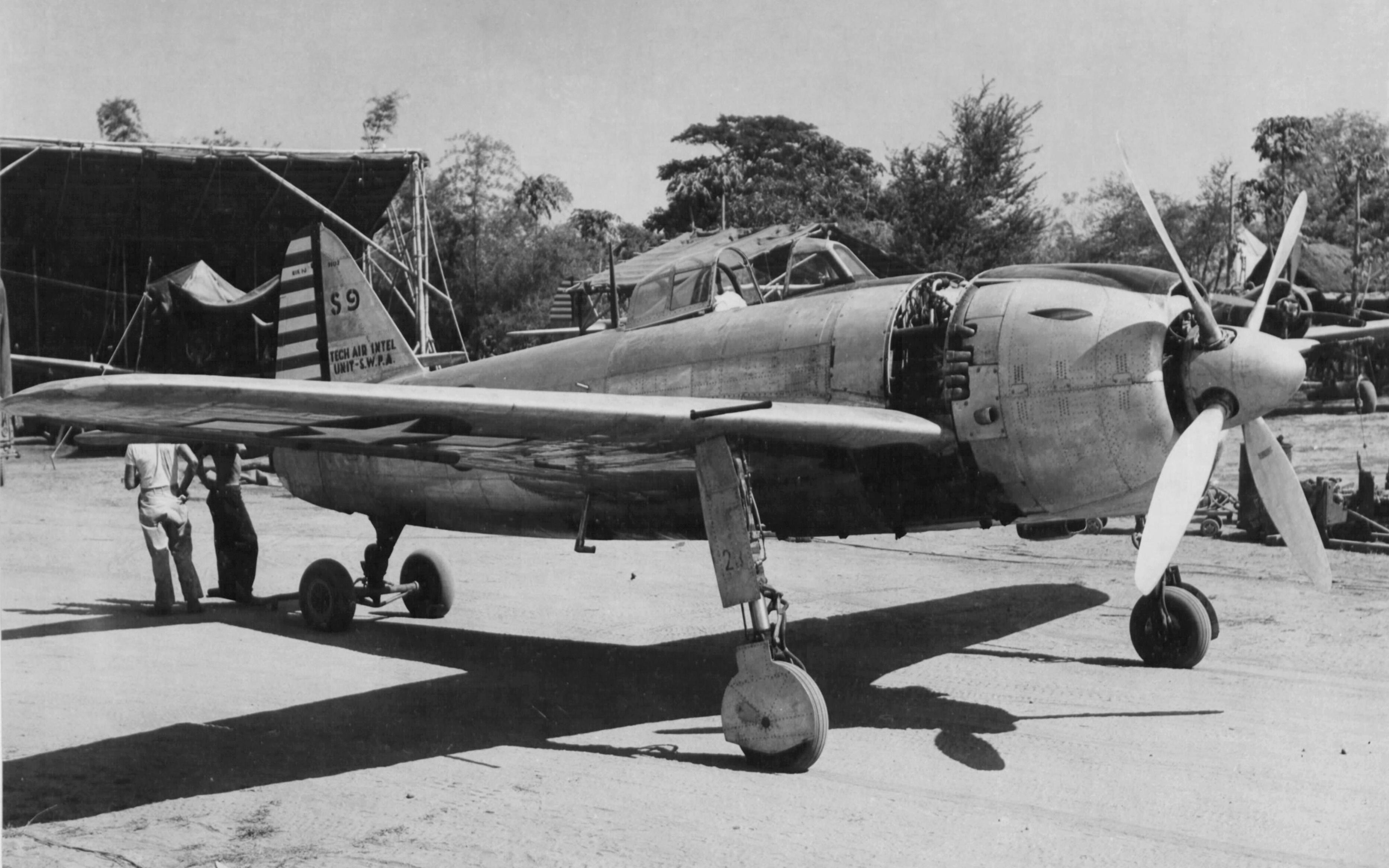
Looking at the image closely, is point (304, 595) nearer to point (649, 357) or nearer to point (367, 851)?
point (649, 357)

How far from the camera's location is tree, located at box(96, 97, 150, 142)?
44156 millimetres

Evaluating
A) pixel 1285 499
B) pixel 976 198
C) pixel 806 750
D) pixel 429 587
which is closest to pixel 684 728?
pixel 806 750

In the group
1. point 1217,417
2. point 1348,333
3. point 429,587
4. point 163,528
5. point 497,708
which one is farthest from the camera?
point 163,528

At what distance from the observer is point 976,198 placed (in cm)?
2494

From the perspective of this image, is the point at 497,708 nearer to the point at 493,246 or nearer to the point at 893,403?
the point at 893,403

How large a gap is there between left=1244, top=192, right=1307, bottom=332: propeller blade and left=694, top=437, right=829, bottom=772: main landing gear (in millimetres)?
3242

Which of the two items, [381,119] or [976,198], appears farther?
[381,119]

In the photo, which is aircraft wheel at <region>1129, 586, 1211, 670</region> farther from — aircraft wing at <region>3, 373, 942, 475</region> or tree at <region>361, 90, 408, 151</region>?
tree at <region>361, 90, 408, 151</region>

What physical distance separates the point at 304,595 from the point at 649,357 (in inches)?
177

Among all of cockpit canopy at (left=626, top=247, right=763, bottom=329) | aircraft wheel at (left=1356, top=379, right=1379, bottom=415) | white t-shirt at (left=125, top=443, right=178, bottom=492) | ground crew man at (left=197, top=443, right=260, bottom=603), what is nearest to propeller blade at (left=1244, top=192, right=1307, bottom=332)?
cockpit canopy at (left=626, top=247, right=763, bottom=329)

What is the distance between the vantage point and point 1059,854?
4.60m

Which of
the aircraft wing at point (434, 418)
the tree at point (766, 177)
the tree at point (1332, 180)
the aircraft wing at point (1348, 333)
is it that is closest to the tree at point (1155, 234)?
the tree at point (1332, 180)

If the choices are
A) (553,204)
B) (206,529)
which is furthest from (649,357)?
(553,204)

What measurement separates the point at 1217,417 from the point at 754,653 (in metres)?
2.81
